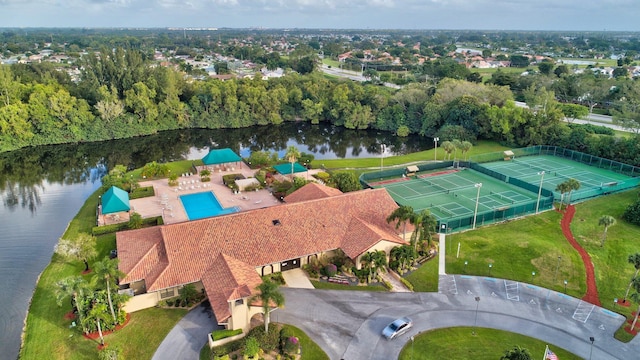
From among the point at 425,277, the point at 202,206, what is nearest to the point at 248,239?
the point at 425,277

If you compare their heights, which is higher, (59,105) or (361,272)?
(59,105)

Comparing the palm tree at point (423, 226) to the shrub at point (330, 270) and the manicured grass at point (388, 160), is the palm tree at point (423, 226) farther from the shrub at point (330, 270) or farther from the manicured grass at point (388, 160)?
the manicured grass at point (388, 160)

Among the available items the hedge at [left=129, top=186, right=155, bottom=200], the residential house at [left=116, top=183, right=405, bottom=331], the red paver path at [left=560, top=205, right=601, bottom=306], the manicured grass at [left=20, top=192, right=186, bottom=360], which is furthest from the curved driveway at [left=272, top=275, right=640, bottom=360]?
the hedge at [left=129, top=186, right=155, bottom=200]

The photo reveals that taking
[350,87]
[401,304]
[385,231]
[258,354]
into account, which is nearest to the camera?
[258,354]

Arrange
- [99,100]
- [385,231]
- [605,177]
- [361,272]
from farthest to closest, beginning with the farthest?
1. [99,100]
2. [605,177]
3. [385,231]
4. [361,272]

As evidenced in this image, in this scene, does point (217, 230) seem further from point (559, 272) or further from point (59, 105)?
point (59, 105)

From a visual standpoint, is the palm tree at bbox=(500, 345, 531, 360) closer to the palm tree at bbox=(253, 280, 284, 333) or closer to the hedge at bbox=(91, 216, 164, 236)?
the palm tree at bbox=(253, 280, 284, 333)

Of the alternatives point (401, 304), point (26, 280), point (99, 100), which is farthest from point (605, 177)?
point (99, 100)
